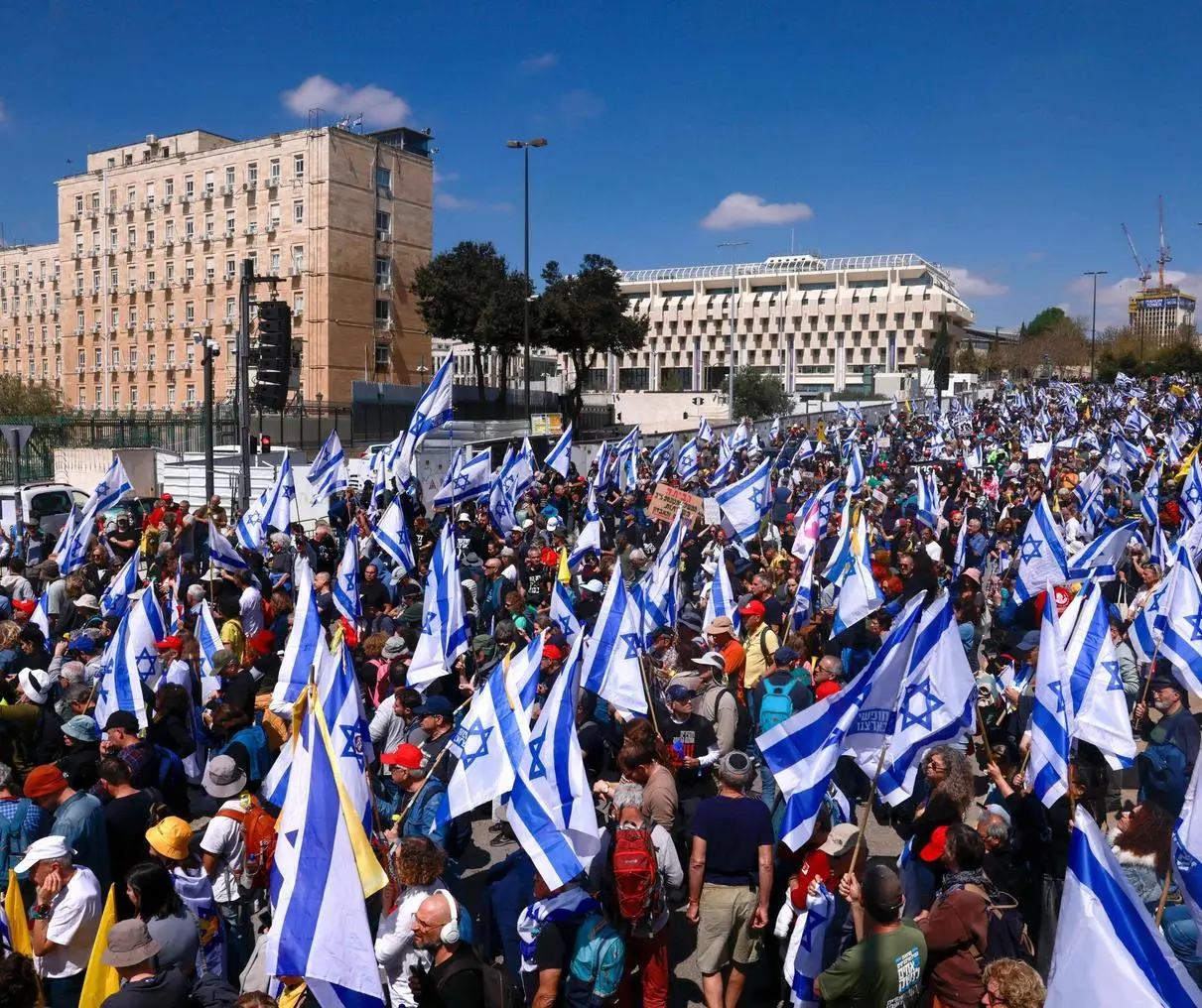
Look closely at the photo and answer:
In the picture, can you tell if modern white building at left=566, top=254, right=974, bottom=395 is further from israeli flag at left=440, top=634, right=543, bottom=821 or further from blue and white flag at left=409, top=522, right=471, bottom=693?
israeli flag at left=440, top=634, right=543, bottom=821

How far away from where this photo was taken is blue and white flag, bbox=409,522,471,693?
8742 mm

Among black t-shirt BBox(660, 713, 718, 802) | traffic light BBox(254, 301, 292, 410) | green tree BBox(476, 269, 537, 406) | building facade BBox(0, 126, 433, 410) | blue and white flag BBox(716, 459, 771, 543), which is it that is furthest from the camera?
building facade BBox(0, 126, 433, 410)

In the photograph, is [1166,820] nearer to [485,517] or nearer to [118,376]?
[485,517]

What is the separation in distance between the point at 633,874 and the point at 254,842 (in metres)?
2.04

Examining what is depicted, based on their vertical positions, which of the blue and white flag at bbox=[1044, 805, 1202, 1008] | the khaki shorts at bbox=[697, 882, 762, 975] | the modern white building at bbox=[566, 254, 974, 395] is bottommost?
the khaki shorts at bbox=[697, 882, 762, 975]

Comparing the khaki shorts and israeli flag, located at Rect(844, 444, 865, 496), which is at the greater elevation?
israeli flag, located at Rect(844, 444, 865, 496)

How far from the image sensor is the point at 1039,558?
11.1 m

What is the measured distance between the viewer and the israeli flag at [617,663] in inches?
295

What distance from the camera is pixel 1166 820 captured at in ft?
16.1

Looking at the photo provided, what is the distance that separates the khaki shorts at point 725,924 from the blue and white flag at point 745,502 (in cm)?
903

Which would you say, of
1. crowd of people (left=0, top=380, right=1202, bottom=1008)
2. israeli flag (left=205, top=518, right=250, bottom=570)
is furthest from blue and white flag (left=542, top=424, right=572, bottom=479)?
israeli flag (left=205, top=518, right=250, bottom=570)

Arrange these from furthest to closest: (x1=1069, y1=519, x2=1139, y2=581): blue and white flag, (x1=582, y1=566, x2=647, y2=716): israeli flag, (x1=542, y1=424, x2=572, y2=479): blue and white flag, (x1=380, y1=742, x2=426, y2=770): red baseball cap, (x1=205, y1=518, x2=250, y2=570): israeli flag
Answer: (x1=542, y1=424, x2=572, y2=479): blue and white flag, (x1=205, y1=518, x2=250, y2=570): israeli flag, (x1=1069, y1=519, x2=1139, y2=581): blue and white flag, (x1=582, y1=566, x2=647, y2=716): israeli flag, (x1=380, y1=742, x2=426, y2=770): red baseball cap

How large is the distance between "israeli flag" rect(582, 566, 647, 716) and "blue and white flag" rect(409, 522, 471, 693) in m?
1.63

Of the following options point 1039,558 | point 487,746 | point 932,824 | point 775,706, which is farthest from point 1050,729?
point 1039,558
